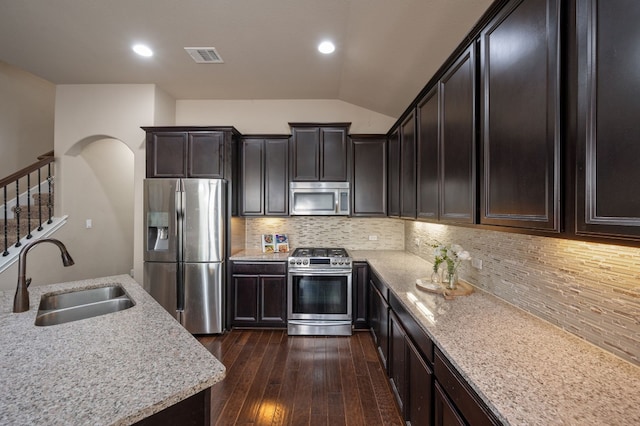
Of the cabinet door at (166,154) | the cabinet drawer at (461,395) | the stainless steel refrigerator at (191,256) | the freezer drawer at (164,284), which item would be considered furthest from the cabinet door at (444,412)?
the cabinet door at (166,154)

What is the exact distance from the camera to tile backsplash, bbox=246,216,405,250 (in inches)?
156

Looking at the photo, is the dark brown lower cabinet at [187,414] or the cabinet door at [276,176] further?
the cabinet door at [276,176]

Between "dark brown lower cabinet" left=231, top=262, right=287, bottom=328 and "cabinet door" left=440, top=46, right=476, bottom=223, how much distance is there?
2.19 m

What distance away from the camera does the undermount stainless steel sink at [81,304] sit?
170 cm

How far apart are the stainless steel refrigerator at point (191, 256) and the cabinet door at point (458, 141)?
2498 mm

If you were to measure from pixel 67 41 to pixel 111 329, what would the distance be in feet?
10.3

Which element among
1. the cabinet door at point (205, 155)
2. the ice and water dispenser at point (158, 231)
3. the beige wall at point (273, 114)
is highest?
the beige wall at point (273, 114)

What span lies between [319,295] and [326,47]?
2.74 meters

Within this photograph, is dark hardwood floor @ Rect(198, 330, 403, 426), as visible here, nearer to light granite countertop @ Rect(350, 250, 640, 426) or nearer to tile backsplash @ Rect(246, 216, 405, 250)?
light granite countertop @ Rect(350, 250, 640, 426)

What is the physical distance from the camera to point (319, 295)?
331cm

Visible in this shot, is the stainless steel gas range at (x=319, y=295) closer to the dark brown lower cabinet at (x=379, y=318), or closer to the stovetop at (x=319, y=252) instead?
the stovetop at (x=319, y=252)

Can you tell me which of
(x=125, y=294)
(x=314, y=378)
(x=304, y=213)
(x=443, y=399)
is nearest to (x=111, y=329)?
(x=125, y=294)

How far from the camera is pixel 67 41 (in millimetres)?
2766

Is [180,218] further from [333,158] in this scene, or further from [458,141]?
[458,141]
